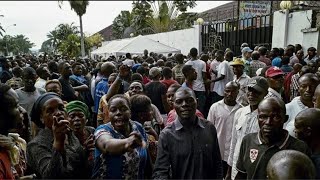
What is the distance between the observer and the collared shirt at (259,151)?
99.3 inches

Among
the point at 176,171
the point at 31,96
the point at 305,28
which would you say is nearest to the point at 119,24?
→ the point at 305,28

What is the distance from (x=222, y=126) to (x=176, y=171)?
170cm

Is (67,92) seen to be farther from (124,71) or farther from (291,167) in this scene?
(291,167)

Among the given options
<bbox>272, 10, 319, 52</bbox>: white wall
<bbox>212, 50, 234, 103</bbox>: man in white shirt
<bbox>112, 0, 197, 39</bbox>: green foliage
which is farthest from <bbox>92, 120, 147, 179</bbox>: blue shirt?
<bbox>112, 0, 197, 39</bbox>: green foliage

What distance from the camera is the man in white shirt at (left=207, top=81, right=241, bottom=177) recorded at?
427cm

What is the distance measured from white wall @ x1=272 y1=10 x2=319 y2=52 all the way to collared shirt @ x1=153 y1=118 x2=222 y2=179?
7.96 meters

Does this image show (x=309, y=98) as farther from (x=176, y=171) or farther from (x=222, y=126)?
(x=176, y=171)

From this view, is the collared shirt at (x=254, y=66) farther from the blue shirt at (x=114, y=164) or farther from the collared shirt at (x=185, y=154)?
the blue shirt at (x=114, y=164)

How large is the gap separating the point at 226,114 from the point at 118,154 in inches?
89.3

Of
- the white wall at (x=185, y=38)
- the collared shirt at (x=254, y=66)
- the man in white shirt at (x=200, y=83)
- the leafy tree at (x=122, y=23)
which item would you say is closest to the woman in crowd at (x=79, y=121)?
the man in white shirt at (x=200, y=83)

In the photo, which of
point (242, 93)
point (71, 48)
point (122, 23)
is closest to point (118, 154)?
point (242, 93)

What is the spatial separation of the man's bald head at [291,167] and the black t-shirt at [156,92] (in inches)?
158

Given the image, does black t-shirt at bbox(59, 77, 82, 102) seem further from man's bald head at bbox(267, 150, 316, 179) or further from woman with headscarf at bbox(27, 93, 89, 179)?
man's bald head at bbox(267, 150, 316, 179)

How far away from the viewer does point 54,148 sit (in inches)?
82.7
